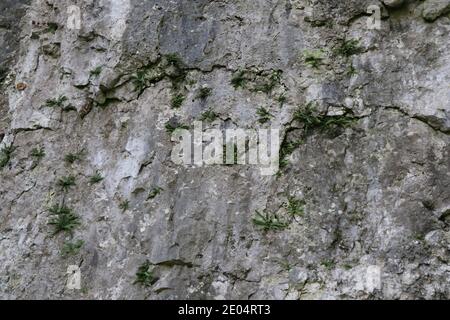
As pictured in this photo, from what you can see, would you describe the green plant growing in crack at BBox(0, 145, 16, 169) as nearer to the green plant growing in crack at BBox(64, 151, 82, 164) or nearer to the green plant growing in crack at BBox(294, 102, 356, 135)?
the green plant growing in crack at BBox(64, 151, 82, 164)

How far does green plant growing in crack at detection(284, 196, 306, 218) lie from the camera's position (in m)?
4.99

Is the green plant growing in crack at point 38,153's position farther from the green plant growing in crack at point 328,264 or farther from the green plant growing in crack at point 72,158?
the green plant growing in crack at point 328,264

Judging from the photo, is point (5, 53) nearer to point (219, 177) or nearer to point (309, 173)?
point (219, 177)

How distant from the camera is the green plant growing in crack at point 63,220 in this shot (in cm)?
540

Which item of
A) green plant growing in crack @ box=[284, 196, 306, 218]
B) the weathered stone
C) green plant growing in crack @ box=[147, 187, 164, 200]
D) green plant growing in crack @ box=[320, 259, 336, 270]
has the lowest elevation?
green plant growing in crack @ box=[320, 259, 336, 270]

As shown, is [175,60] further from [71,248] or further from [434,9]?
[434,9]

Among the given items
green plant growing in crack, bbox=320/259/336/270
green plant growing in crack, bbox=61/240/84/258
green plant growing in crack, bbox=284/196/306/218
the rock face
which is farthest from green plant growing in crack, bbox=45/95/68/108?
green plant growing in crack, bbox=320/259/336/270

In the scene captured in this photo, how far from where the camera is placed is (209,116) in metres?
5.59

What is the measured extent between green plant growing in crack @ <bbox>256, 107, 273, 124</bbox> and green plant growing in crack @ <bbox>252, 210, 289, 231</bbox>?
1.08 m

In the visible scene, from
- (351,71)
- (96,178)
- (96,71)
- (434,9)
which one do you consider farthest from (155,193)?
(434,9)

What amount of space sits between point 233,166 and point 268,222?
2.44ft

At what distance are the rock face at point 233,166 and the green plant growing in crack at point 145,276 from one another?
0.8 inches

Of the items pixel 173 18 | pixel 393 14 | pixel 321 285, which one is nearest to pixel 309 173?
pixel 321 285

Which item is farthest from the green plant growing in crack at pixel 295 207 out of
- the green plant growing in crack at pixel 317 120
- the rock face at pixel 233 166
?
the green plant growing in crack at pixel 317 120
